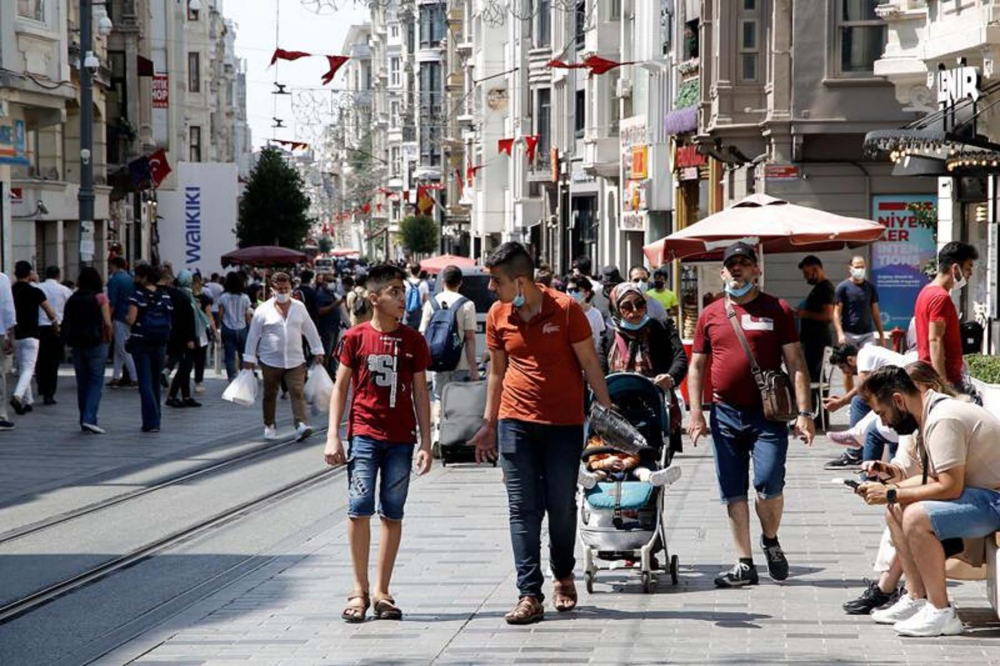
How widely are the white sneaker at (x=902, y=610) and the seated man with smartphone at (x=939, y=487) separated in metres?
0.12

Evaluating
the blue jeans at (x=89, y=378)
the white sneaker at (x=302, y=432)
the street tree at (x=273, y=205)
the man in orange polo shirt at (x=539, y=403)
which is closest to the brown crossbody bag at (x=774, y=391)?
the man in orange polo shirt at (x=539, y=403)

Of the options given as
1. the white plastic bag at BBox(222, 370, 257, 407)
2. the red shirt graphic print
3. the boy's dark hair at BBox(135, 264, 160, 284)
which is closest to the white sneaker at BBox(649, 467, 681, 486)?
the red shirt graphic print

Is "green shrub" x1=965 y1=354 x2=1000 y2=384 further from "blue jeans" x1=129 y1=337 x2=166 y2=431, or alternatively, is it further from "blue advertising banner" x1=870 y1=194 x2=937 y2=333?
"blue advertising banner" x1=870 y1=194 x2=937 y2=333

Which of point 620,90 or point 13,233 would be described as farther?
point 620,90

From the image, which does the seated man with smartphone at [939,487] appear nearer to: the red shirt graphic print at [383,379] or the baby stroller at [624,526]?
the baby stroller at [624,526]

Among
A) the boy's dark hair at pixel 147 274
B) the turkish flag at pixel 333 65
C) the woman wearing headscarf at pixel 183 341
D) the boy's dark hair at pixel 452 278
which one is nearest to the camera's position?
the boy's dark hair at pixel 452 278

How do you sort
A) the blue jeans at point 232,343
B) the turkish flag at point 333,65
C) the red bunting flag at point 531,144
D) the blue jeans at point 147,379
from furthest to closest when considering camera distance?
the red bunting flag at point 531,144 → the turkish flag at point 333,65 → the blue jeans at point 232,343 → the blue jeans at point 147,379

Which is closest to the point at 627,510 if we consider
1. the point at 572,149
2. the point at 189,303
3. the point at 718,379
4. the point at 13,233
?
the point at 718,379

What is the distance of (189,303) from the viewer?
24578 millimetres

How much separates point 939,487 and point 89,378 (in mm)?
13400

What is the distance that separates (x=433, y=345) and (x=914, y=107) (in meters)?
10.1

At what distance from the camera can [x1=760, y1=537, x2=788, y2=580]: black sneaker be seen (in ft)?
33.1

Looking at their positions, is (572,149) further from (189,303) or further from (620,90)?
(189,303)

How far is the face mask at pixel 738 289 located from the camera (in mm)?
10188
